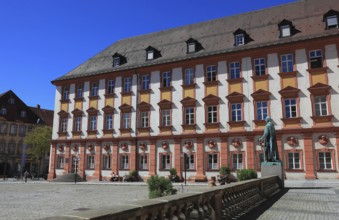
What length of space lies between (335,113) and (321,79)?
2977 mm

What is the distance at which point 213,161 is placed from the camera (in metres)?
29.7

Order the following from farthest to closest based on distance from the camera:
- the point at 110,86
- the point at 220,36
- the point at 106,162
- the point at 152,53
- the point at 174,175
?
the point at 110,86 → the point at 152,53 → the point at 106,162 → the point at 220,36 → the point at 174,175

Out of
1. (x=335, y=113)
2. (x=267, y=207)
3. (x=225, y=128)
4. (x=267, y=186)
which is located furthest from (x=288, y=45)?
(x=267, y=207)

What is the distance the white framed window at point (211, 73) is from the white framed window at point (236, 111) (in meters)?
3.32

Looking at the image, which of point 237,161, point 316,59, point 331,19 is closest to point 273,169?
point 237,161

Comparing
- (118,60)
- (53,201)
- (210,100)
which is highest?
(118,60)

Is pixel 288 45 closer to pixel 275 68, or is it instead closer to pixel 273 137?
pixel 275 68

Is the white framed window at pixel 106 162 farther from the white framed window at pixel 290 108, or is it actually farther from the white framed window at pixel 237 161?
the white framed window at pixel 290 108

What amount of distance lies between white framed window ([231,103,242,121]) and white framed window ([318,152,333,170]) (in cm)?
733

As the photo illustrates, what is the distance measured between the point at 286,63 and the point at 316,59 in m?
2.39

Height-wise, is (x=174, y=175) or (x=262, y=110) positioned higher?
(x=262, y=110)

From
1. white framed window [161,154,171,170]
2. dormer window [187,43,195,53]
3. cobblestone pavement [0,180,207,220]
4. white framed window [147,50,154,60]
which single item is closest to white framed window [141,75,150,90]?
white framed window [147,50,154,60]

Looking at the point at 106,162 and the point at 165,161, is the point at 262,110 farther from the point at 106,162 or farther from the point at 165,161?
the point at 106,162

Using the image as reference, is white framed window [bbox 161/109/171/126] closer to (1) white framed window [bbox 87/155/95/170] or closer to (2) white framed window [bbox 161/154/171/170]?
(2) white framed window [bbox 161/154/171/170]
